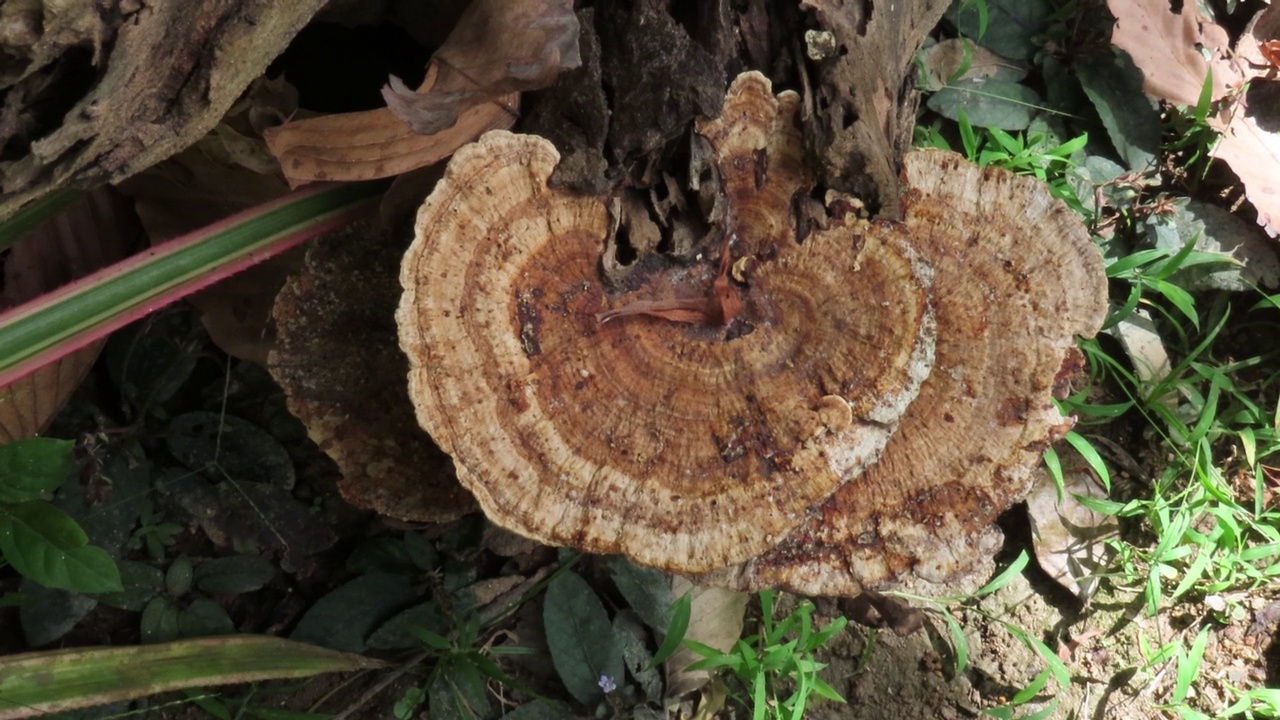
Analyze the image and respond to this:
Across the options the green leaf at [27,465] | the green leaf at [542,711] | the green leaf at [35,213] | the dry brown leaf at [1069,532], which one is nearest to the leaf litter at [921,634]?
the green leaf at [542,711]

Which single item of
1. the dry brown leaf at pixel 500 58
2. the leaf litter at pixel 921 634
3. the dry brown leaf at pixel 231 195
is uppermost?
the dry brown leaf at pixel 500 58

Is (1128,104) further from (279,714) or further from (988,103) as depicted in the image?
(279,714)

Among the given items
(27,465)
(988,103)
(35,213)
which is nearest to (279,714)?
(27,465)

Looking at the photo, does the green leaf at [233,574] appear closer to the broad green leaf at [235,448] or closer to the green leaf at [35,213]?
the broad green leaf at [235,448]

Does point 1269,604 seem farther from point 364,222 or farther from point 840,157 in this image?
point 364,222

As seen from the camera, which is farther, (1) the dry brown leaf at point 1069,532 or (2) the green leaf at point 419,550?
(1) the dry brown leaf at point 1069,532

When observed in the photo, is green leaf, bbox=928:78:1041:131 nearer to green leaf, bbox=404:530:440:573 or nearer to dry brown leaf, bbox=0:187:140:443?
green leaf, bbox=404:530:440:573

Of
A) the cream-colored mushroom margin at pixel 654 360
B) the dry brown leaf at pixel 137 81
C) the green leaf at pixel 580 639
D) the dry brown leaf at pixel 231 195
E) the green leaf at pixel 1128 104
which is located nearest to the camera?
the dry brown leaf at pixel 137 81

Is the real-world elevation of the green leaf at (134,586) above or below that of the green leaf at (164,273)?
below
